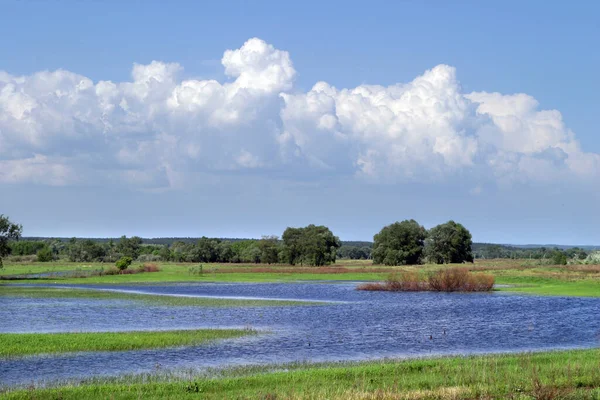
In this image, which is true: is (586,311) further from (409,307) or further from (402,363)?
(402,363)

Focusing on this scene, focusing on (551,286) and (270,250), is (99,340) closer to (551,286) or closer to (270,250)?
(551,286)

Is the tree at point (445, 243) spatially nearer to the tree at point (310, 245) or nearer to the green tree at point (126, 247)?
the tree at point (310, 245)

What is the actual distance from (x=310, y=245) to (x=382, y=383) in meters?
121

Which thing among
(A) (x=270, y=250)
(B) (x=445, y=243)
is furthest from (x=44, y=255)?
(B) (x=445, y=243)

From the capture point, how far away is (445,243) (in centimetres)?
13625

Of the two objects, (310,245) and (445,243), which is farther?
(310,245)

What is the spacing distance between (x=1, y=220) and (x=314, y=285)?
4168 centimetres

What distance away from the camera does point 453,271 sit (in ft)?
246

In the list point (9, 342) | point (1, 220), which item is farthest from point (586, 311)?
point (1, 220)

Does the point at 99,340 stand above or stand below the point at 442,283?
below

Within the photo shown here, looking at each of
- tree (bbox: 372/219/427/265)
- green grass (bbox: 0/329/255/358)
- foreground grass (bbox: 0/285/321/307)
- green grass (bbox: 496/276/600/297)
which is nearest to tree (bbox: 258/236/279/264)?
tree (bbox: 372/219/427/265)

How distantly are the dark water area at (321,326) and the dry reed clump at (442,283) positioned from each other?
5407mm

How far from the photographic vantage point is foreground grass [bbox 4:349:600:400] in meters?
19.4

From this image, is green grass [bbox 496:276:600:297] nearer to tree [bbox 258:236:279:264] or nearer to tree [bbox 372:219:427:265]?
tree [bbox 372:219:427:265]
